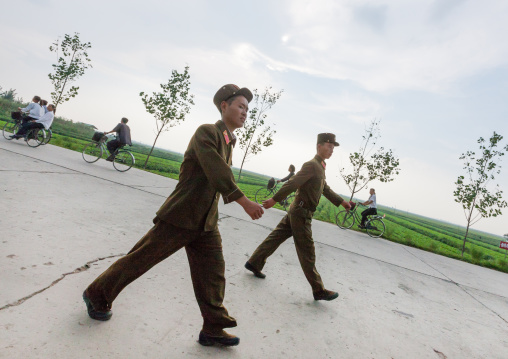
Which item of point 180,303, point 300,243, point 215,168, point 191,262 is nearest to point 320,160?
point 300,243

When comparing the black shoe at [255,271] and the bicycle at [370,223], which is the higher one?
the bicycle at [370,223]

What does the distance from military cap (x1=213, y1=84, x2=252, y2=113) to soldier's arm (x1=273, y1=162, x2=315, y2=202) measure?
1.33 m

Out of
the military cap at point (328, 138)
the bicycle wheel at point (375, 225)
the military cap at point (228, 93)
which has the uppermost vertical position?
the military cap at point (328, 138)

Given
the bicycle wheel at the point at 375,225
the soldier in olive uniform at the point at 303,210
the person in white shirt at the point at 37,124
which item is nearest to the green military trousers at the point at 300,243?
the soldier in olive uniform at the point at 303,210

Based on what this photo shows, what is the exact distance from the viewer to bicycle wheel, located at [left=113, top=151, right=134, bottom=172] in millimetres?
8836

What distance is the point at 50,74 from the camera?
1525 cm

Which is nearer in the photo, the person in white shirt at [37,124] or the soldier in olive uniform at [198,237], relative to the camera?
the soldier in olive uniform at [198,237]

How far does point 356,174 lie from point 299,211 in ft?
36.8

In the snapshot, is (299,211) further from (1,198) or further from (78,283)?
(1,198)

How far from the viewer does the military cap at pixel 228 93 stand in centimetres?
195

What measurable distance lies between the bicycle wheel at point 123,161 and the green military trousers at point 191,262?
25.7 feet

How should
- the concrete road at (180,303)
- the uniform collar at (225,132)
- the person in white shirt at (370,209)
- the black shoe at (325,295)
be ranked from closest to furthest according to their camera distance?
the concrete road at (180,303), the uniform collar at (225,132), the black shoe at (325,295), the person in white shirt at (370,209)

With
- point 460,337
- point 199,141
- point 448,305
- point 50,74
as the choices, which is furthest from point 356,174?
point 50,74

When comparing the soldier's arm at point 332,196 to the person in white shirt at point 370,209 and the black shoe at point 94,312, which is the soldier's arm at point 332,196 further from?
the person in white shirt at point 370,209
